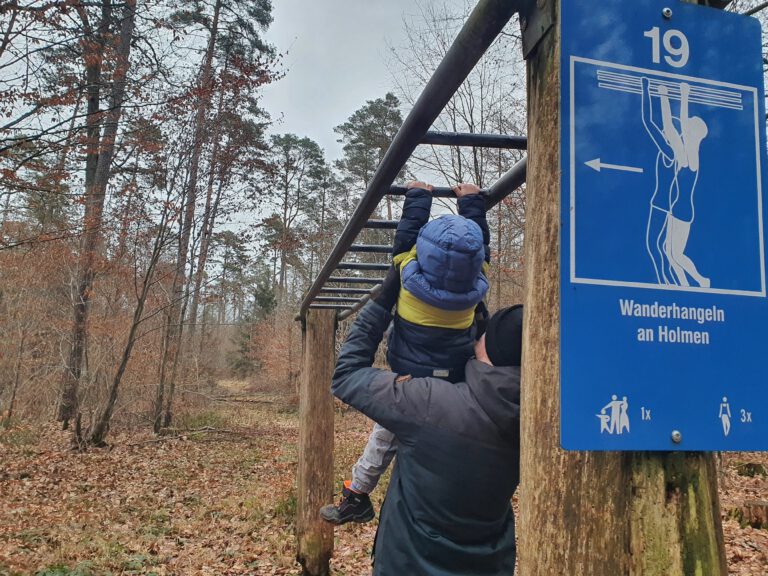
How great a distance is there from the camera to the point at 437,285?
1.55m

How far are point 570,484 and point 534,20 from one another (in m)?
0.87

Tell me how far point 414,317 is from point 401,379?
0.67ft

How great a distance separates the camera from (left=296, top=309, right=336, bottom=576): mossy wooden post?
4.91 meters

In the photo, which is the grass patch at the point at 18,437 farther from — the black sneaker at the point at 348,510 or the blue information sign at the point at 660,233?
the blue information sign at the point at 660,233

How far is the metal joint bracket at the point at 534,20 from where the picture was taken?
0.96m

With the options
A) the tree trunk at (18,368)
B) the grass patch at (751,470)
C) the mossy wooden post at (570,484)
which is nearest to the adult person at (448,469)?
the mossy wooden post at (570,484)

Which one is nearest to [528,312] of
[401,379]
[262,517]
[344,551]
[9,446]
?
[401,379]

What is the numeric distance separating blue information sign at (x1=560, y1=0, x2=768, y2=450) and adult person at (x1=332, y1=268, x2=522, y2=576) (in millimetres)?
546

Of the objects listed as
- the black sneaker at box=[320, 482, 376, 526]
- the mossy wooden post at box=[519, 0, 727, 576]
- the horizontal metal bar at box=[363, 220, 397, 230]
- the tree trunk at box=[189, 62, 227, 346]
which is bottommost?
the black sneaker at box=[320, 482, 376, 526]

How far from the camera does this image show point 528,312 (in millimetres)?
995

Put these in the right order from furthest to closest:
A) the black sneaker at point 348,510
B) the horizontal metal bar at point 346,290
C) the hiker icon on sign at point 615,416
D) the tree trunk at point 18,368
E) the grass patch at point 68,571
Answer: the tree trunk at point 18,368, the grass patch at point 68,571, the horizontal metal bar at point 346,290, the black sneaker at point 348,510, the hiker icon on sign at point 615,416

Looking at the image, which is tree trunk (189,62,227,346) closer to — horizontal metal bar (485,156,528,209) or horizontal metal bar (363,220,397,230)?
horizontal metal bar (363,220,397,230)

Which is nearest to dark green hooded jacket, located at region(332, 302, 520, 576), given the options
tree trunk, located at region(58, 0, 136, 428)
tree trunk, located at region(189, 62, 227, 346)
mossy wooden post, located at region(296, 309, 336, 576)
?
mossy wooden post, located at region(296, 309, 336, 576)

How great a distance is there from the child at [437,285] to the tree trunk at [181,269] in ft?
30.7
